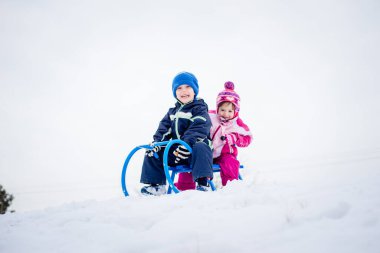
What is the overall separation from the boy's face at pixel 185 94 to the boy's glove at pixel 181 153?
92cm

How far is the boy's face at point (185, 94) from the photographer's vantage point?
384cm

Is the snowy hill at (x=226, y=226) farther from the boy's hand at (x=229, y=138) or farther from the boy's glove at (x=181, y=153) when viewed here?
the boy's hand at (x=229, y=138)

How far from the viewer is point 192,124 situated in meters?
3.44

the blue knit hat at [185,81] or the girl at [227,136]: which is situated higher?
the blue knit hat at [185,81]

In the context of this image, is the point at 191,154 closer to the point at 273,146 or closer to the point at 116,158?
the point at 273,146

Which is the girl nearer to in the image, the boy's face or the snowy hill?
the boy's face

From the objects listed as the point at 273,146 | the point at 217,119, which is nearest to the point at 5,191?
the point at 217,119

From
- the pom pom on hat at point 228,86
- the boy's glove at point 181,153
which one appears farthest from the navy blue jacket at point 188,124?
the pom pom on hat at point 228,86

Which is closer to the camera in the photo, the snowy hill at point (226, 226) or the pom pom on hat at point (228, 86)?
the snowy hill at point (226, 226)


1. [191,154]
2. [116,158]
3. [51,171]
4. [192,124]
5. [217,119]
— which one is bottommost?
[191,154]

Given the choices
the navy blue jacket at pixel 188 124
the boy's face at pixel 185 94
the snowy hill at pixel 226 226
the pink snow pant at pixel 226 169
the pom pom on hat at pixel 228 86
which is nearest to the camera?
the snowy hill at pixel 226 226

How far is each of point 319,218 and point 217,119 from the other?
302 centimetres

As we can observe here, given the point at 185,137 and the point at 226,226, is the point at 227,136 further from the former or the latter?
the point at 226,226

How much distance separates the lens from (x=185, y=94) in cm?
385
